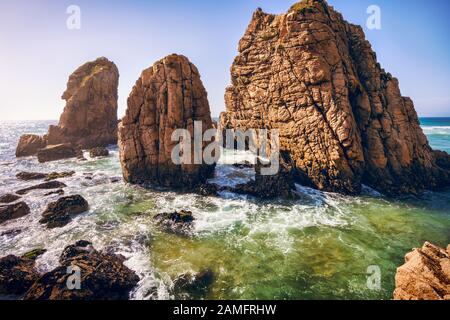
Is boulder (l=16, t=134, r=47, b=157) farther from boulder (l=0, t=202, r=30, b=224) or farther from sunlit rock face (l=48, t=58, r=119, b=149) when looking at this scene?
boulder (l=0, t=202, r=30, b=224)

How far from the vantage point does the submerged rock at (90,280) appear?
14211 mm

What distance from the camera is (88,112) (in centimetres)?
6581

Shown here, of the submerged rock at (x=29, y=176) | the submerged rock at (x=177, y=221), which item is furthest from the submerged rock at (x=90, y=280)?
the submerged rock at (x=29, y=176)

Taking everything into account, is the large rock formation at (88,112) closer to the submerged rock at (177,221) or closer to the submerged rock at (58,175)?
the submerged rock at (58,175)

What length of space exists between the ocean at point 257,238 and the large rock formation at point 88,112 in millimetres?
34315

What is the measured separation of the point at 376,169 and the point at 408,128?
26.5ft

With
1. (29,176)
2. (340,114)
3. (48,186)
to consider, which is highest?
(340,114)

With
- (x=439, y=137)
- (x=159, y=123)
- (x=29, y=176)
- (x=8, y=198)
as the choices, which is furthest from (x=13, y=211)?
(x=439, y=137)

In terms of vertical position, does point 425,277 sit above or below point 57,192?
above

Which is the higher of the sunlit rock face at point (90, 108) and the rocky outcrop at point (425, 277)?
the sunlit rock face at point (90, 108)

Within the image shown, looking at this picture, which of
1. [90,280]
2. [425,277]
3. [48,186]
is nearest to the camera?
[425,277]

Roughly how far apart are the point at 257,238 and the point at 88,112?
2447 inches

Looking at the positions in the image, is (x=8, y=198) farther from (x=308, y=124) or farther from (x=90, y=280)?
(x=308, y=124)
